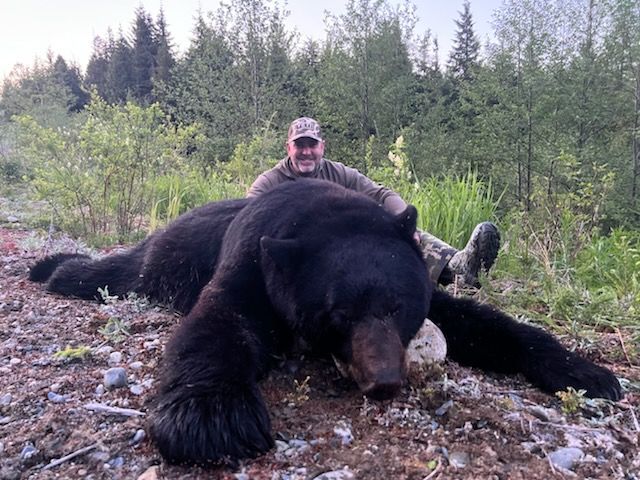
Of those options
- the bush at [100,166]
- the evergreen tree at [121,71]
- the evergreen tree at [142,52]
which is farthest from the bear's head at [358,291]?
the evergreen tree at [121,71]

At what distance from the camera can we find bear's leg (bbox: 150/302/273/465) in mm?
1234

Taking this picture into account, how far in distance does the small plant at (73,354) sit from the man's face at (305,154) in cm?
198

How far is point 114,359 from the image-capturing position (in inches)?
73.7

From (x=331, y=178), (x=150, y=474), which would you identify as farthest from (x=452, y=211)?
(x=150, y=474)

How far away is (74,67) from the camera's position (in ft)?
146

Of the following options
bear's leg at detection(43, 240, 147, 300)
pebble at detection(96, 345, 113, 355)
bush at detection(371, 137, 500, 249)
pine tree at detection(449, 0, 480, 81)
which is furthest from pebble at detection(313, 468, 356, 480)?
pine tree at detection(449, 0, 480, 81)

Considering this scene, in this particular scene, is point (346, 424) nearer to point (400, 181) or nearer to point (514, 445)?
point (514, 445)

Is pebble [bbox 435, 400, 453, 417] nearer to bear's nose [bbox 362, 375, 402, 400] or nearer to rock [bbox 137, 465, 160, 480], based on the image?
bear's nose [bbox 362, 375, 402, 400]

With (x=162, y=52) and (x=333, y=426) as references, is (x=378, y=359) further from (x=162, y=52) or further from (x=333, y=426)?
(x=162, y=52)

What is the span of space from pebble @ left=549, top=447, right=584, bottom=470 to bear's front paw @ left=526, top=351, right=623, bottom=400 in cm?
42

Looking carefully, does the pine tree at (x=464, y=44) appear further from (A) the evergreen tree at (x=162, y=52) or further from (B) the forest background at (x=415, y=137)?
(A) the evergreen tree at (x=162, y=52)

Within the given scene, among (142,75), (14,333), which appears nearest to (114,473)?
(14,333)

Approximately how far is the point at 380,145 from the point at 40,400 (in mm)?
17400

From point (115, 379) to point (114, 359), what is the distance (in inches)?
10.0
